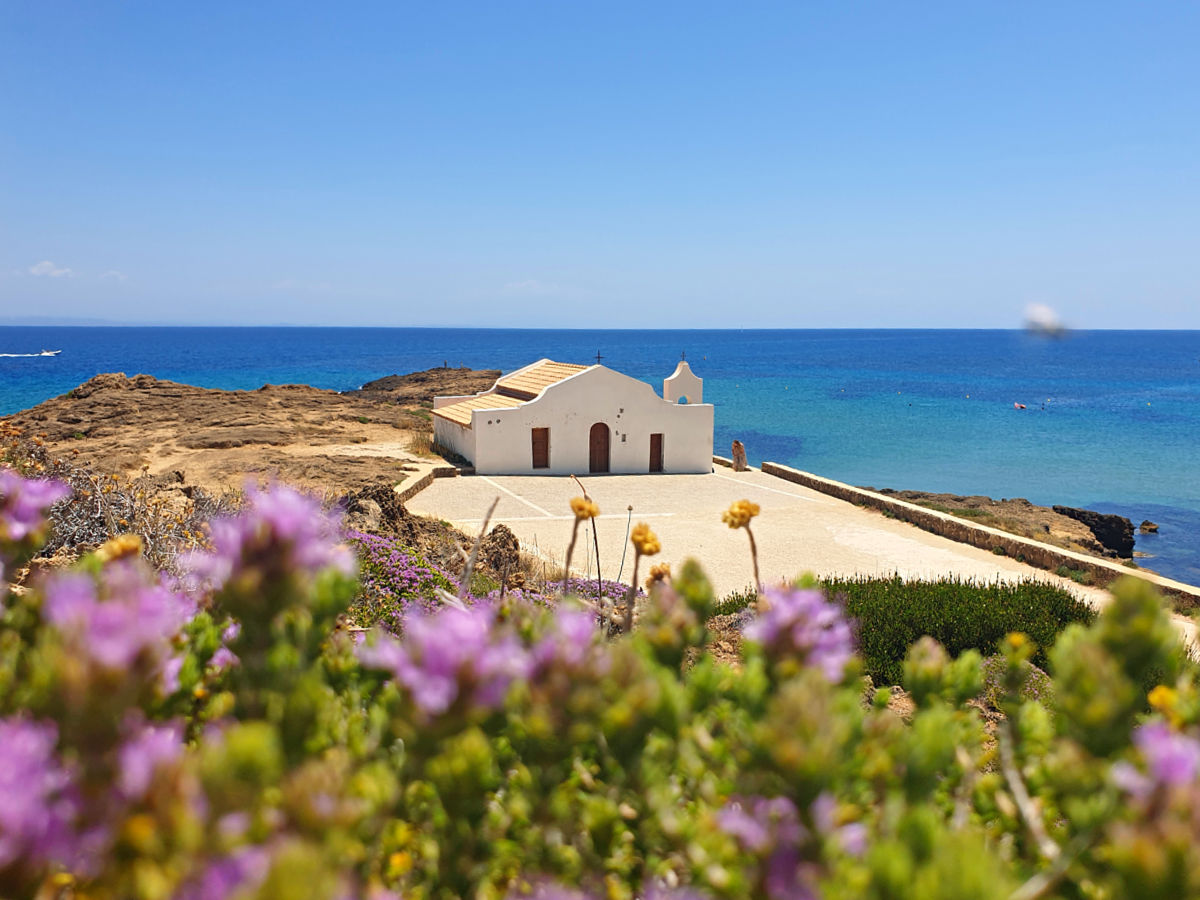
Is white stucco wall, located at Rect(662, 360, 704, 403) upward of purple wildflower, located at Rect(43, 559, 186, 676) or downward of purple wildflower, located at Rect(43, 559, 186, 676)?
downward

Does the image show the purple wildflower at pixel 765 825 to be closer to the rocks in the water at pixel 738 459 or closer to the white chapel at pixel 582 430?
the white chapel at pixel 582 430

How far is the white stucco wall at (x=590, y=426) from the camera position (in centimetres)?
2555

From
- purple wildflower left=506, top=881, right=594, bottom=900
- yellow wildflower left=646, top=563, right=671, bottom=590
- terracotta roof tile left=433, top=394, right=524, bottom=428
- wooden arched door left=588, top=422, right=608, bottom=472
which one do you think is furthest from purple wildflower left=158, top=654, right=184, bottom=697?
wooden arched door left=588, top=422, right=608, bottom=472

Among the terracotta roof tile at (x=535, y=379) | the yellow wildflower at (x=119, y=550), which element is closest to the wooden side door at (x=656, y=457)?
the terracotta roof tile at (x=535, y=379)

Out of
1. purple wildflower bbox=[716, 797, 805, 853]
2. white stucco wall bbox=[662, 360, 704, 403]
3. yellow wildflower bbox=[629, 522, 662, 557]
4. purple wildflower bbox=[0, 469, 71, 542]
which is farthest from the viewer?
white stucco wall bbox=[662, 360, 704, 403]

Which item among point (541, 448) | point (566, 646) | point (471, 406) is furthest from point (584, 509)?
point (471, 406)

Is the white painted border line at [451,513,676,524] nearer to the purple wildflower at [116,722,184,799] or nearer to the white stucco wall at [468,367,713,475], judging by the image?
the white stucco wall at [468,367,713,475]

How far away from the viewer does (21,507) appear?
70.2 inches

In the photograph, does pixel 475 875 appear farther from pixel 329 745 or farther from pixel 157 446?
pixel 157 446

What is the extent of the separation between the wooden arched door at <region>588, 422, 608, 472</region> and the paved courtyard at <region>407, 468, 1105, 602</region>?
986 mm

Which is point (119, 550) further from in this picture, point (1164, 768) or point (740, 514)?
point (1164, 768)

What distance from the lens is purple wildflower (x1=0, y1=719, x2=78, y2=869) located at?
90 cm

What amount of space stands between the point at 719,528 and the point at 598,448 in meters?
8.70

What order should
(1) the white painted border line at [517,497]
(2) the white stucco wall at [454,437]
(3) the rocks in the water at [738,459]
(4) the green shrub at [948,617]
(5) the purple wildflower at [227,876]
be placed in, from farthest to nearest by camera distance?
(3) the rocks in the water at [738,459], (2) the white stucco wall at [454,437], (1) the white painted border line at [517,497], (4) the green shrub at [948,617], (5) the purple wildflower at [227,876]
